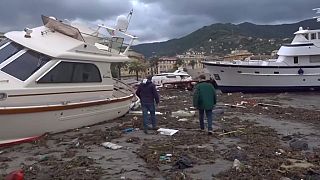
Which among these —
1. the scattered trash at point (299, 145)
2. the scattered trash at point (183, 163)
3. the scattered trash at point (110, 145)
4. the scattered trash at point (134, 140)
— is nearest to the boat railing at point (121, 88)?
the scattered trash at point (134, 140)

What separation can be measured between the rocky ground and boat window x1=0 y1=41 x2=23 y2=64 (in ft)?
7.50

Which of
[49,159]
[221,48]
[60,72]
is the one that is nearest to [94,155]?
[49,159]

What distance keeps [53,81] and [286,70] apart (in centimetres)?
2372

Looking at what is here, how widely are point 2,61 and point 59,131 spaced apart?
2186 millimetres

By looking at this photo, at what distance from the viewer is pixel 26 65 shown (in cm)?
982

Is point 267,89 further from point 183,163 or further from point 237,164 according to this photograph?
point 183,163

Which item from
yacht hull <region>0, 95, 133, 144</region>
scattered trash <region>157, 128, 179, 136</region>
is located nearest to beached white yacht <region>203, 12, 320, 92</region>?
yacht hull <region>0, 95, 133, 144</region>

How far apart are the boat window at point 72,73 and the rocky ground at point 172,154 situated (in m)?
1.30

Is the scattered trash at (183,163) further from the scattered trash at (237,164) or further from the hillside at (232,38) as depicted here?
the hillside at (232,38)

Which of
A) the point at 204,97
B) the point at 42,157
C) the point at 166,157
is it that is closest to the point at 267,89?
the point at 204,97

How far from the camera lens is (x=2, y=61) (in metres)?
9.99

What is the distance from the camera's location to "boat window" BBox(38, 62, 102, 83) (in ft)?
32.7

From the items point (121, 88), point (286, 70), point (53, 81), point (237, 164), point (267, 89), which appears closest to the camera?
point (237, 164)

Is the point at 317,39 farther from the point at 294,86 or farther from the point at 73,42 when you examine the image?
the point at 73,42
